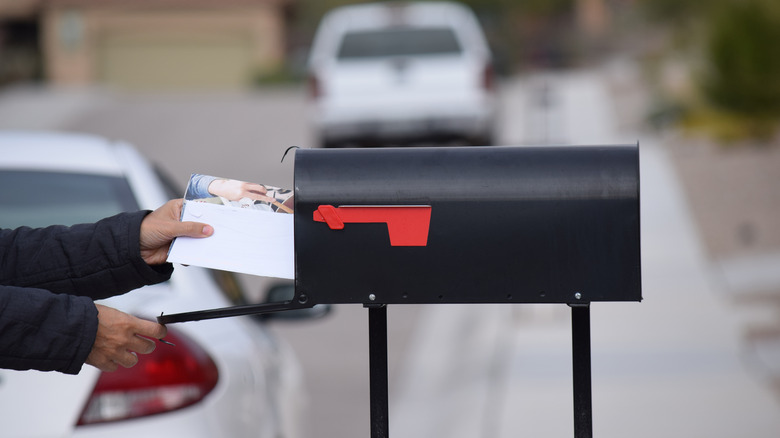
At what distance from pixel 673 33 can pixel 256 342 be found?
24.1 metres

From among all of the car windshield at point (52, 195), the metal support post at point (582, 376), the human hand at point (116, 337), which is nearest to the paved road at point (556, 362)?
the car windshield at point (52, 195)

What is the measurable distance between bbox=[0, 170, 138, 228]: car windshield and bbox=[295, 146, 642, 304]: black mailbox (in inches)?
64.0

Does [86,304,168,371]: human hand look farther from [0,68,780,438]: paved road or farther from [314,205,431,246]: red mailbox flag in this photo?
[0,68,780,438]: paved road

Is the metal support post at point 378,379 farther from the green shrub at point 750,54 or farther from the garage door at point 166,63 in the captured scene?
the garage door at point 166,63

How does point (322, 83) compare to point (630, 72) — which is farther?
point (630, 72)

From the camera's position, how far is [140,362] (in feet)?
10.4

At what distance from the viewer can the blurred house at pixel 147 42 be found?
34094mm

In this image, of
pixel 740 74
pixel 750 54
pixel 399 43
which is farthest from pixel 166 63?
pixel 750 54

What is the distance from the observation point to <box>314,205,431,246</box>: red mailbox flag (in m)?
2.42

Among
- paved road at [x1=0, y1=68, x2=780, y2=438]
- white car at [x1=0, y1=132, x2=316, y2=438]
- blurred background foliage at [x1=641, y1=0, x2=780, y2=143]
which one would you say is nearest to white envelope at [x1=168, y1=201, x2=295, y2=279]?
white car at [x1=0, y1=132, x2=316, y2=438]

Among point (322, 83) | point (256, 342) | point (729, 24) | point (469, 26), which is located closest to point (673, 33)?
point (729, 24)

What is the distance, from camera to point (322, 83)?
1422 cm

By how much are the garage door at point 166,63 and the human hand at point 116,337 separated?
3234 cm

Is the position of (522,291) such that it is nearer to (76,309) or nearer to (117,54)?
(76,309)
